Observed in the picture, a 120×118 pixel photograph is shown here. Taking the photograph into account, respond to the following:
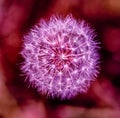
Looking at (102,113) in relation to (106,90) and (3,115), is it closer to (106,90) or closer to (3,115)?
(106,90)

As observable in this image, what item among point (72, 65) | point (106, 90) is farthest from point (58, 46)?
point (106, 90)

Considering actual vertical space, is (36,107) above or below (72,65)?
below

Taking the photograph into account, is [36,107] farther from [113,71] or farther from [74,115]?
[113,71]
